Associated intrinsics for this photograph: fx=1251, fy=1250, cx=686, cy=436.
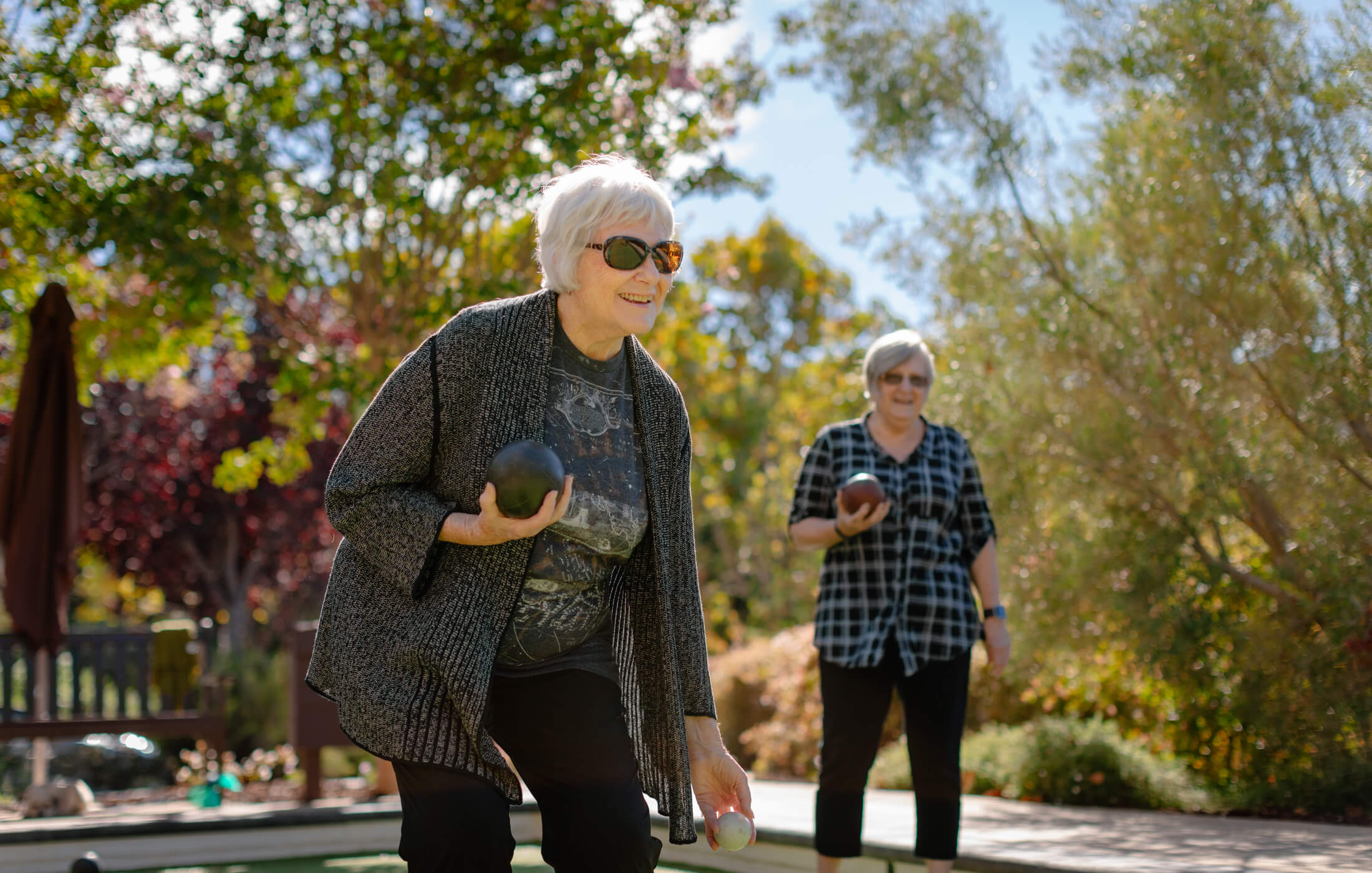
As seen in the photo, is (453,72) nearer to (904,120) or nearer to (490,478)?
(904,120)

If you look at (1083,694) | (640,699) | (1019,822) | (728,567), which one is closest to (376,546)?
(640,699)

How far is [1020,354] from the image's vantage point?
5.95 m

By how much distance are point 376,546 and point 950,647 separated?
79.6 inches

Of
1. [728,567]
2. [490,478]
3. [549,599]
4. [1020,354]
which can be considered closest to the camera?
[490,478]

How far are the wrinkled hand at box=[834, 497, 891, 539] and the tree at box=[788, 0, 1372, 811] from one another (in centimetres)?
224

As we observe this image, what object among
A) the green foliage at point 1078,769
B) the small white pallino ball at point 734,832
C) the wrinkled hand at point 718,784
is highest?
the wrinkled hand at point 718,784

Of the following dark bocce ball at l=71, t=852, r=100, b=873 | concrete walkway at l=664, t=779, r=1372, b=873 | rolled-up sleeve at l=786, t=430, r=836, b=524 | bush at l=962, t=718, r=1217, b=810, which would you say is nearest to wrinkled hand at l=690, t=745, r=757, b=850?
rolled-up sleeve at l=786, t=430, r=836, b=524

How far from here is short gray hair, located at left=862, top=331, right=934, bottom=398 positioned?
3.81 meters

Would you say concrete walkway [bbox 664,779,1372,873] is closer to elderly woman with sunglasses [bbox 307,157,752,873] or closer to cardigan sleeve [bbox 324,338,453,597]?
elderly woman with sunglasses [bbox 307,157,752,873]

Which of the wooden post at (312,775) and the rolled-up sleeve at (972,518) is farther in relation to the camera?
the wooden post at (312,775)

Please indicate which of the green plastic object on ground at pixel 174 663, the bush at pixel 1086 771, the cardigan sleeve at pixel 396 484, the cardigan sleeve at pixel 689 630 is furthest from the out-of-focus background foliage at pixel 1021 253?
the cardigan sleeve at pixel 396 484

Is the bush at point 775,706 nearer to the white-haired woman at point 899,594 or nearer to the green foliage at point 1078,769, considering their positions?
the green foliage at point 1078,769

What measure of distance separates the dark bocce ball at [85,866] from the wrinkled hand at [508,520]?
3.40 m

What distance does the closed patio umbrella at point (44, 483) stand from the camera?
6281 millimetres
